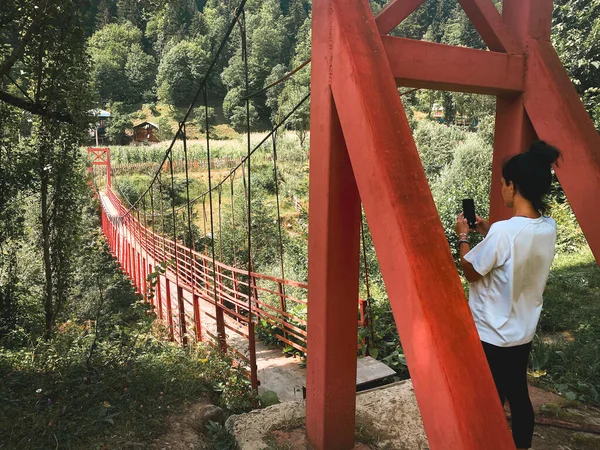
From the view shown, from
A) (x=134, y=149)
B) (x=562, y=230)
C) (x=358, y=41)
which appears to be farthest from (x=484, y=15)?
(x=134, y=149)

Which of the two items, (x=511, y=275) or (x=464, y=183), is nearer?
(x=511, y=275)

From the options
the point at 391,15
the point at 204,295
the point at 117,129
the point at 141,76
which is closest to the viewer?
the point at 391,15

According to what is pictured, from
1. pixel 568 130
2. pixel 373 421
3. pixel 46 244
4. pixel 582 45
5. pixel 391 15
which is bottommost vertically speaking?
pixel 373 421

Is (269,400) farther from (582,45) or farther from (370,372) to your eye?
(582,45)

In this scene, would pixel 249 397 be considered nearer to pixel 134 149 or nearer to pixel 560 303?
pixel 560 303

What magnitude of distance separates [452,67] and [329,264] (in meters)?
0.62

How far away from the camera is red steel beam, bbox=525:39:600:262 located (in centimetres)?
115

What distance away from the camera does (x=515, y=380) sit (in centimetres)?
110

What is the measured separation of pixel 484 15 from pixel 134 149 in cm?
2817

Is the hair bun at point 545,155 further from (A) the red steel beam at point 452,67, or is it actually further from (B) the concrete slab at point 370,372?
(B) the concrete slab at point 370,372

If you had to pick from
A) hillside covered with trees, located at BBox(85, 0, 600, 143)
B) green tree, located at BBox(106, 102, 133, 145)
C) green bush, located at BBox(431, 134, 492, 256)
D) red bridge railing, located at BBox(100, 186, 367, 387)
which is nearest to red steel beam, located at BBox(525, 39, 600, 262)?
red bridge railing, located at BBox(100, 186, 367, 387)

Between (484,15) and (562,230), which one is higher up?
(484,15)

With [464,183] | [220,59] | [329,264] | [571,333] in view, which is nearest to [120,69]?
[220,59]

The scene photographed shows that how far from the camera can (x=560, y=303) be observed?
146 inches
